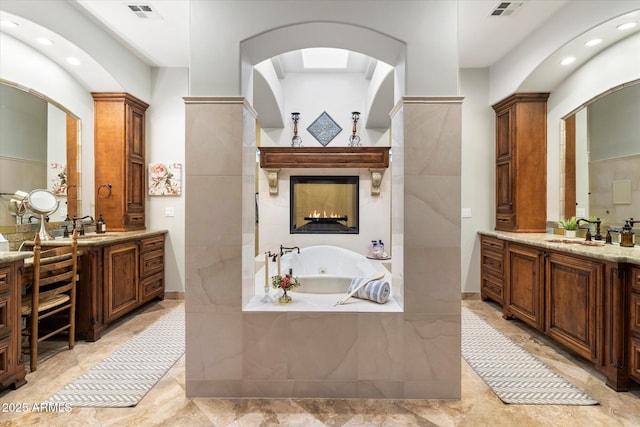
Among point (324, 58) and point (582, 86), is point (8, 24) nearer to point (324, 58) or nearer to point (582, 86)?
point (324, 58)

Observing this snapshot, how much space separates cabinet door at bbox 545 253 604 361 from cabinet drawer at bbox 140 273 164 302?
13.5ft

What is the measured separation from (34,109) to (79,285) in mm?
1758

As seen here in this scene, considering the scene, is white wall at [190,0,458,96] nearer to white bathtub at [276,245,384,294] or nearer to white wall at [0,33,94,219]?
white wall at [0,33,94,219]

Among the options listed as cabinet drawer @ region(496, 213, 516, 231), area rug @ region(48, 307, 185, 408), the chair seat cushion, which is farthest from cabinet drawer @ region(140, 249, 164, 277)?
cabinet drawer @ region(496, 213, 516, 231)

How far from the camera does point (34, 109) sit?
3014 mm

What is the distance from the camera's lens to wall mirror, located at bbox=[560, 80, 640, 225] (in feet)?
9.03

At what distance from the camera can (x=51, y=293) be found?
2.39 m

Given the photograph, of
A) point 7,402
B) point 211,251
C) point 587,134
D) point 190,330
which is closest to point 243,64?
point 211,251

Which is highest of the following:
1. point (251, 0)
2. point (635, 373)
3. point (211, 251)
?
point (251, 0)

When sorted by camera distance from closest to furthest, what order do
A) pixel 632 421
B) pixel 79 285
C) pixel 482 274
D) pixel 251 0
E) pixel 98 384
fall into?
pixel 632 421 → pixel 251 0 → pixel 98 384 → pixel 79 285 → pixel 482 274

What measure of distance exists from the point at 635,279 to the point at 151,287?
174 inches

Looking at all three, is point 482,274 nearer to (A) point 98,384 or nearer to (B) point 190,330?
(B) point 190,330

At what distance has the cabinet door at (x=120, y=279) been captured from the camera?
117 inches

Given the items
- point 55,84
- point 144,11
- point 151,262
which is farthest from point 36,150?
point 144,11
